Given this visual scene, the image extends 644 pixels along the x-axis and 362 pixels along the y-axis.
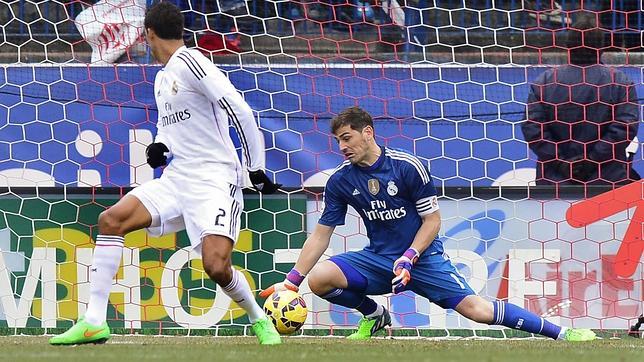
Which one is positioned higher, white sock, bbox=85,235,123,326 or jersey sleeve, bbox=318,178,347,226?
white sock, bbox=85,235,123,326

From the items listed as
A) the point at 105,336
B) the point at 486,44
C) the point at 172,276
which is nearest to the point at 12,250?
the point at 172,276

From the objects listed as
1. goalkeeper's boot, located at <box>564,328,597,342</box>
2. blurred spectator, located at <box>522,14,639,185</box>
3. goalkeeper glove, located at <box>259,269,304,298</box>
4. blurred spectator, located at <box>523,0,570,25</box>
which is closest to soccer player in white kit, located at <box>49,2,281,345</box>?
goalkeeper glove, located at <box>259,269,304,298</box>

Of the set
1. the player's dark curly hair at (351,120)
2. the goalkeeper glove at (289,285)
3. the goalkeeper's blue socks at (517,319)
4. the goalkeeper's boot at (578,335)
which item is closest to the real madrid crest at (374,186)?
the player's dark curly hair at (351,120)

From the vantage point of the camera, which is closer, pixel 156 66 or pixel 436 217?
pixel 436 217

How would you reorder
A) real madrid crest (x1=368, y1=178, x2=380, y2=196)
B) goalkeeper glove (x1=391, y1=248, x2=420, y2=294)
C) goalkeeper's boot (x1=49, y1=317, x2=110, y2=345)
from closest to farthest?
Answer: goalkeeper's boot (x1=49, y1=317, x2=110, y2=345) → goalkeeper glove (x1=391, y1=248, x2=420, y2=294) → real madrid crest (x1=368, y1=178, x2=380, y2=196)

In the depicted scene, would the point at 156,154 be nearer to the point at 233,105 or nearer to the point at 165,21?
the point at 233,105

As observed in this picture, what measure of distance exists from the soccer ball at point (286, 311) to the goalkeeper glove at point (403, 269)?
1.68ft

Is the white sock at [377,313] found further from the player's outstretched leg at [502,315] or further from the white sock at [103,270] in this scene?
the white sock at [103,270]

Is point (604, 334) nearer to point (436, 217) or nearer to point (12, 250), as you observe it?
point (436, 217)

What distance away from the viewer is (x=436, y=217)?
689 cm

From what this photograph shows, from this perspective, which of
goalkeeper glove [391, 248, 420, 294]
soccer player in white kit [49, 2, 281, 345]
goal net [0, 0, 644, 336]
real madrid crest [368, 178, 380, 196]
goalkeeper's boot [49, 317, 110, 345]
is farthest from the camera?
goal net [0, 0, 644, 336]

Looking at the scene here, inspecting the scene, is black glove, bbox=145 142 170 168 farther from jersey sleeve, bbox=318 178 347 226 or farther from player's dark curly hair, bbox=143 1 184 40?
jersey sleeve, bbox=318 178 347 226

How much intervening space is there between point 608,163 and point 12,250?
12.6 feet

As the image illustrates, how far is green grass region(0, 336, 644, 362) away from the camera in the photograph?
5348mm
